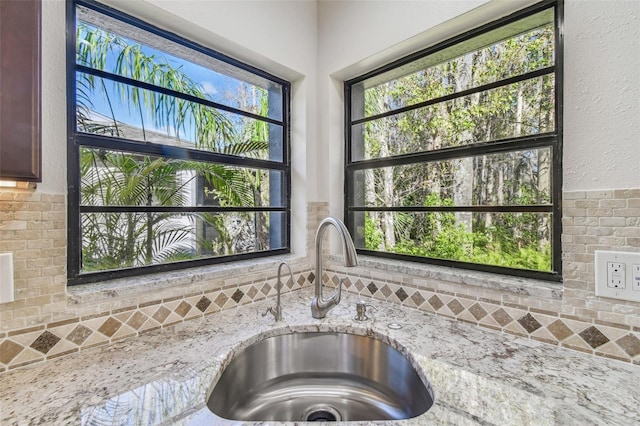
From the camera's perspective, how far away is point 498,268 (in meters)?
1.12

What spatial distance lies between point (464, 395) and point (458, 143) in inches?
39.7

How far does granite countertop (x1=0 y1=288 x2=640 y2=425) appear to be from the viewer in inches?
23.4

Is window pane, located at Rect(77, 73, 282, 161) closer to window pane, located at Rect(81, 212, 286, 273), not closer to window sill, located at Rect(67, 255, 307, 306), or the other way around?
window pane, located at Rect(81, 212, 286, 273)

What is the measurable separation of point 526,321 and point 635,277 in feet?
1.04

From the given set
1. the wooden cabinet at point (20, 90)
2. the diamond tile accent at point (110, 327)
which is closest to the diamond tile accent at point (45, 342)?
the diamond tile accent at point (110, 327)

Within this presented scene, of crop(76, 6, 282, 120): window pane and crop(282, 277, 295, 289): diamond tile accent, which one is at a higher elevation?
crop(76, 6, 282, 120): window pane

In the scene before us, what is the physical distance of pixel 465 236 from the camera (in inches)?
49.0

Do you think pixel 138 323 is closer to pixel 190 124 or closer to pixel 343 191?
pixel 190 124

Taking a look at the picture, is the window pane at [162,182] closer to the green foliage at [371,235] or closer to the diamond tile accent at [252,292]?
the diamond tile accent at [252,292]

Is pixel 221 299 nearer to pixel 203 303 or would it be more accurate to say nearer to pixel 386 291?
pixel 203 303

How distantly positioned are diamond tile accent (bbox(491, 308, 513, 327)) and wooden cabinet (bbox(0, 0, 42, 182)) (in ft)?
4.84

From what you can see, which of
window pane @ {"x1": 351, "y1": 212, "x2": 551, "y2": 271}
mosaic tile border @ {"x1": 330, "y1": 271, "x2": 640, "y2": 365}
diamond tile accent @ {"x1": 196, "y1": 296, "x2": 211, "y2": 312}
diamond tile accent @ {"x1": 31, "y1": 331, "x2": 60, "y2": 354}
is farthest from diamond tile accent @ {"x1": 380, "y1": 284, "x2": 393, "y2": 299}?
diamond tile accent @ {"x1": 31, "y1": 331, "x2": 60, "y2": 354}

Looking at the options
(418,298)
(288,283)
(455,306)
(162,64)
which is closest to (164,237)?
(288,283)

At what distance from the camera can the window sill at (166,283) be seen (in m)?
0.91
